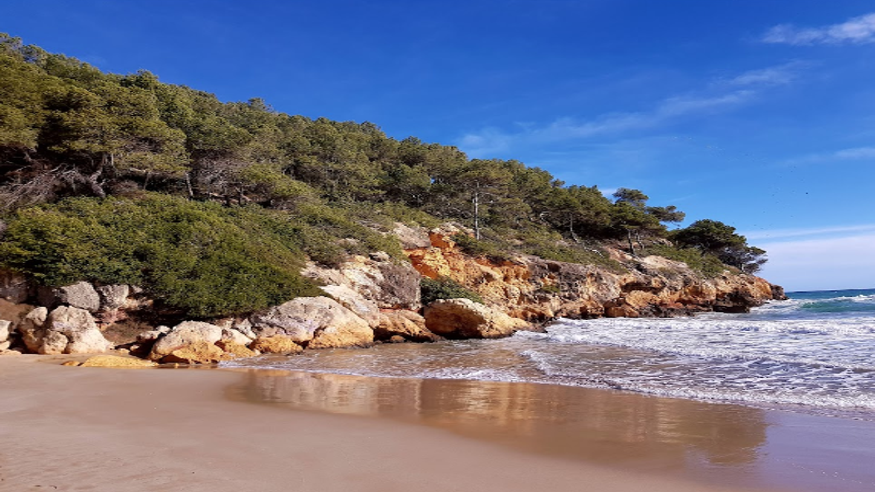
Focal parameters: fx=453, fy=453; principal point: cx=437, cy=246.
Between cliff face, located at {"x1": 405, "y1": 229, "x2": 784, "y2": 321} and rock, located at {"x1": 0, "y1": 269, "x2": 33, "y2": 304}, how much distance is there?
15.6 metres

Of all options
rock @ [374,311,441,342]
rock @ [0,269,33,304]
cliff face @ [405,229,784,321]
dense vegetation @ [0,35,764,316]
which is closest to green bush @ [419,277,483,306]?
cliff face @ [405,229,784,321]

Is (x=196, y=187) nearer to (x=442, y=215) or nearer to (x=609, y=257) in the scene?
(x=442, y=215)

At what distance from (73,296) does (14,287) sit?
1881mm

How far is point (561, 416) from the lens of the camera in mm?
6273

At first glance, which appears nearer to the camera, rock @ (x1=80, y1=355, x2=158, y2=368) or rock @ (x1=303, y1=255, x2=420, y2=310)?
rock @ (x1=80, y1=355, x2=158, y2=368)

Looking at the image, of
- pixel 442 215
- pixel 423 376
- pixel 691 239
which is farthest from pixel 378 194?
pixel 691 239

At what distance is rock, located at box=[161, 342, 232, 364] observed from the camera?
38.5 feet

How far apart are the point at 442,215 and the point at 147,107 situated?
21129mm

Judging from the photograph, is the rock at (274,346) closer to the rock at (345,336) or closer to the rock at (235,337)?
the rock at (235,337)

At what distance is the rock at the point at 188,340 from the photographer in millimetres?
11789

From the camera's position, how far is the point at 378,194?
112 ft

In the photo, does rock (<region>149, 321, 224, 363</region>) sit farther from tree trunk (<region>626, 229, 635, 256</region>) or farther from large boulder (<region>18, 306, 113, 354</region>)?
tree trunk (<region>626, 229, 635, 256</region>)

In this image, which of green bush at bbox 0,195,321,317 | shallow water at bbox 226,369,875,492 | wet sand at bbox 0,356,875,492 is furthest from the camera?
green bush at bbox 0,195,321,317

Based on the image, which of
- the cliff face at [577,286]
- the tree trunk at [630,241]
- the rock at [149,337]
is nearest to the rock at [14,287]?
the rock at [149,337]
